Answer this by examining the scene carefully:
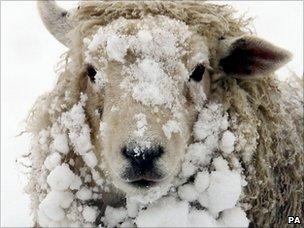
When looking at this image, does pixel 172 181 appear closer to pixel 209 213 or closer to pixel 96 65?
pixel 209 213

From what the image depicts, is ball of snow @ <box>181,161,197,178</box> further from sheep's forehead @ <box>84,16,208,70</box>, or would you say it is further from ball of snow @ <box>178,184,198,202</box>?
sheep's forehead @ <box>84,16,208,70</box>

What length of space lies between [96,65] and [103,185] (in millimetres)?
534

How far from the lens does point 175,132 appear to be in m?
2.87

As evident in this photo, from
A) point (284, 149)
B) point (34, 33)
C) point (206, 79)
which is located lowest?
point (34, 33)

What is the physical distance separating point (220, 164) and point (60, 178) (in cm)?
70

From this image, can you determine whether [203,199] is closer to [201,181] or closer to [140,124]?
[201,181]

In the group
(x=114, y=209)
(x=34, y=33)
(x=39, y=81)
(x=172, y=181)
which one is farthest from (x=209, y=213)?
(x=34, y=33)

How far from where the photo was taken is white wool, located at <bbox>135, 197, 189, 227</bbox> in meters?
3.02

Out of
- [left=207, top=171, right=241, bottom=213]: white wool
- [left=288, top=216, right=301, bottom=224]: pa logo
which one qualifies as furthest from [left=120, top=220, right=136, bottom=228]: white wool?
[left=288, top=216, right=301, bottom=224]: pa logo

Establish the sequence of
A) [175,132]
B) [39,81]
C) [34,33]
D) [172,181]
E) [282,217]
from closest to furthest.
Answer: [175,132] < [172,181] < [282,217] < [39,81] < [34,33]

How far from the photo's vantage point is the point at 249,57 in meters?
3.26

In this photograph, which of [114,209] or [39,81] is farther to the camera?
[39,81]

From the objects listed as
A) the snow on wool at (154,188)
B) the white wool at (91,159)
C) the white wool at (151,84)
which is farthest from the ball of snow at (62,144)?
the white wool at (151,84)

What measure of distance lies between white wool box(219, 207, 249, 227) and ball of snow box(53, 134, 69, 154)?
75 cm
